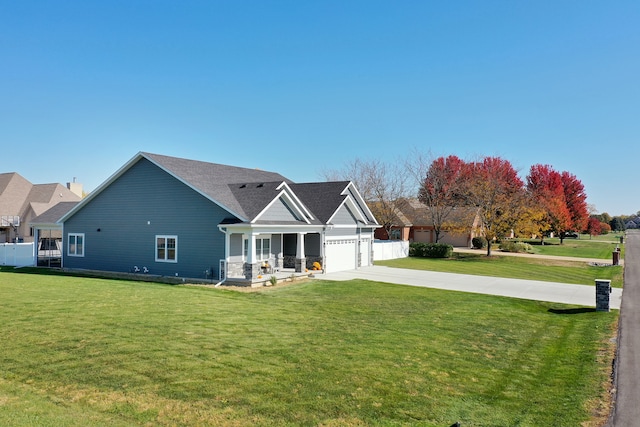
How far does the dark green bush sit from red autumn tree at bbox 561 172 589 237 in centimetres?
3905

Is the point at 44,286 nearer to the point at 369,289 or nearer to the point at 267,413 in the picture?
A: the point at 369,289

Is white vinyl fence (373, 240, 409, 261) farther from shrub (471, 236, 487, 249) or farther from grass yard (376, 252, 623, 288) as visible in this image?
shrub (471, 236, 487, 249)

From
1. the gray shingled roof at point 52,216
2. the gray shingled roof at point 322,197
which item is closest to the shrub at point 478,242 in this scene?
the gray shingled roof at point 322,197

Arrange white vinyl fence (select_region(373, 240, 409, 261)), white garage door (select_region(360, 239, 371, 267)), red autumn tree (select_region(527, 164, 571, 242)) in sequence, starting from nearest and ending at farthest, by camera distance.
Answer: white garage door (select_region(360, 239, 371, 267)), white vinyl fence (select_region(373, 240, 409, 261)), red autumn tree (select_region(527, 164, 571, 242))

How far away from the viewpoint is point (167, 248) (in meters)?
23.0

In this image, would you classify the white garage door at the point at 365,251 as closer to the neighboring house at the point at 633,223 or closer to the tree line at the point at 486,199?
the tree line at the point at 486,199

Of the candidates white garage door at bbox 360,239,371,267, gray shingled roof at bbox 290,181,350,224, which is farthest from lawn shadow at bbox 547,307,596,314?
white garage door at bbox 360,239,371,267

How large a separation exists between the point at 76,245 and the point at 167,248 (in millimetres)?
7658

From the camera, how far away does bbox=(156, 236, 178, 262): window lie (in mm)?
22750

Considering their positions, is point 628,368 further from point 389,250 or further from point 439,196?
point 439,196

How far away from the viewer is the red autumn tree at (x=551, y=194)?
5794 cm

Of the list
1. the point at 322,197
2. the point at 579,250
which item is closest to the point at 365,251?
the point at 322,197

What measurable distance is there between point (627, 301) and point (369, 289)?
34.5 feet

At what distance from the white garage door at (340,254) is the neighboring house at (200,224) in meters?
0.06
